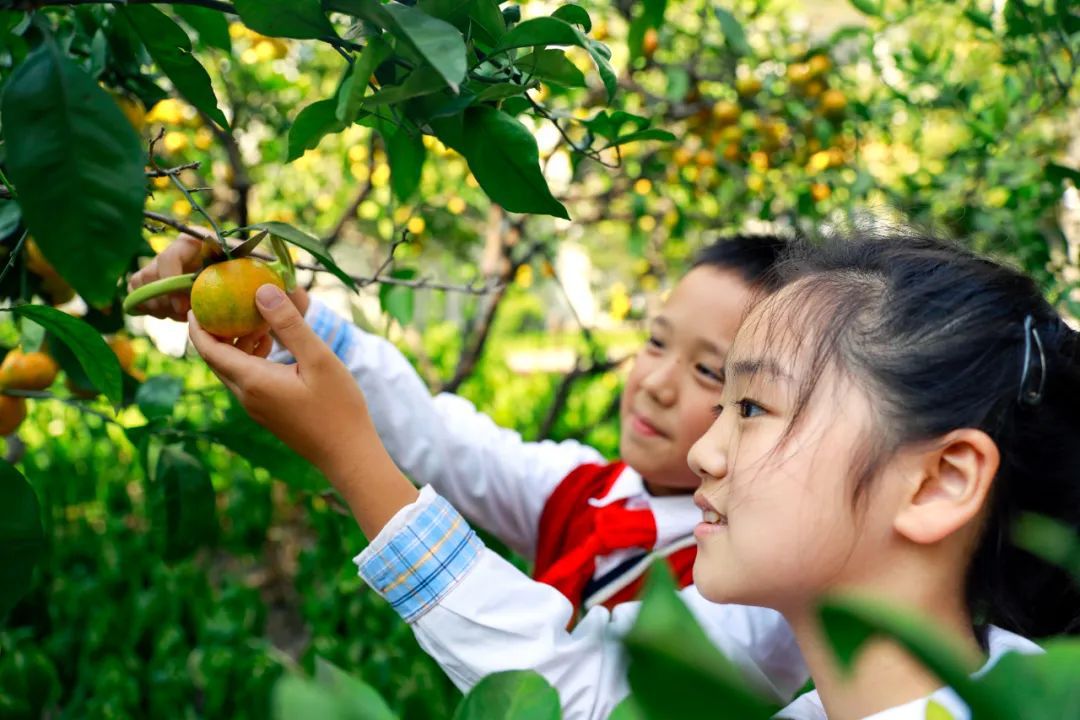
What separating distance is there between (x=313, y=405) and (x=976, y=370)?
1.86 feet

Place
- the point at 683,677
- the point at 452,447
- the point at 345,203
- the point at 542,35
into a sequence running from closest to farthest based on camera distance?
1. the point at 683,677
2. the point at 542,35
3. the point at 452,447
4. the point at 345,203

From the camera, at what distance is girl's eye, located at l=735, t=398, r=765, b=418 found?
907 millimetres

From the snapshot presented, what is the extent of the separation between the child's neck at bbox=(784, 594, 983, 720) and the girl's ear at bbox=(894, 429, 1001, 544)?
0.07 meters

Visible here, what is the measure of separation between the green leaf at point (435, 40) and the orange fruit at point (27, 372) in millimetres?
801

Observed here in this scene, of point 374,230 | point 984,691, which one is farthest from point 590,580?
point 374,230

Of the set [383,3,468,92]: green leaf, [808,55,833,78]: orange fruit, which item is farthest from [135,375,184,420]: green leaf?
[808,55,833,78]: orange fruit

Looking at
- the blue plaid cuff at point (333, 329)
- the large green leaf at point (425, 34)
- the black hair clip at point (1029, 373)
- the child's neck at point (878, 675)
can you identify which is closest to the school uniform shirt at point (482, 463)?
the blue plaid cuff at point (333, 329)

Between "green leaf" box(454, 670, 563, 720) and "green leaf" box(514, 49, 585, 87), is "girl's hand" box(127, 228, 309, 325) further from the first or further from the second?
"green leaf" box(454, 670, 563, 720)

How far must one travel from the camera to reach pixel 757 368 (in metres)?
0.92

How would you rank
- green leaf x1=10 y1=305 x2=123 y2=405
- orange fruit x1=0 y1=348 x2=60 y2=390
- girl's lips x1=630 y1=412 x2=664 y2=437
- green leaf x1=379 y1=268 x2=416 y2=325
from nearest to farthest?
green leaf x1=10 y1=305 x2=123 y2=405 < orange fruit x1=0 y1=348 x2=60 y2=390 < girl's lips x1=630 y1=412 x2=664 y2=437 < green leaf x1=379 y1=268 x2=416 y2=325

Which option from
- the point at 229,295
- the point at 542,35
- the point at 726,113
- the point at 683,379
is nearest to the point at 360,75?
the point at 542,35

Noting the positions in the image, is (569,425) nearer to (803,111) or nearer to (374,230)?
(374,230)

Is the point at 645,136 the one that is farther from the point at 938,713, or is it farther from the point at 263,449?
the point at 938,713

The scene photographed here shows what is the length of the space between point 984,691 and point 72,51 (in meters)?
1.14
